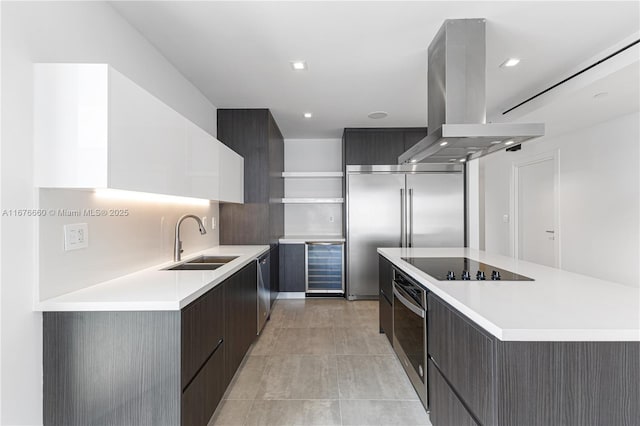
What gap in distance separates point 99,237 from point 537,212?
18.2ft

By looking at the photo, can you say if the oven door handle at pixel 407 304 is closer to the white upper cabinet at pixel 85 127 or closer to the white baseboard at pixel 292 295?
the white upper cabinet at pixel 85 127

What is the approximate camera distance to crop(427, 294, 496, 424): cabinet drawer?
3.82 feet

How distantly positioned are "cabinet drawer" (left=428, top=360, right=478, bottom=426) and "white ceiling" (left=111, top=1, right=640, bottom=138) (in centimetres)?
209

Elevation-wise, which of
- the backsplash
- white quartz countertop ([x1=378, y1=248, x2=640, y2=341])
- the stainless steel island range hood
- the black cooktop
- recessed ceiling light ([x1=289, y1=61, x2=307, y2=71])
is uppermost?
recessed ceiling light ([x1=289, y1=61, x2=307, y2=71])

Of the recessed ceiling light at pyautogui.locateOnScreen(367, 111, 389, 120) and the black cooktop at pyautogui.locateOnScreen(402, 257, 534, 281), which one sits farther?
the recessed ceiling light at pyautogui.locateOnScreen(367, 111, 389, 120)

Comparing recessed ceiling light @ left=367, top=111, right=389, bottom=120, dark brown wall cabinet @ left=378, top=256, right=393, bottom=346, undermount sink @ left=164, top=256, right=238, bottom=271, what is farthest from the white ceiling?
dark brown wall cabinet @ left=378, top=256, right=393, bottom=346

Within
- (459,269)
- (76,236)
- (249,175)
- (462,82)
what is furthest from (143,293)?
(249,175)

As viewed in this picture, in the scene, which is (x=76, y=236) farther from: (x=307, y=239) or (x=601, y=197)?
(x=601, y=197)

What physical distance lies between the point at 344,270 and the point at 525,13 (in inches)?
139

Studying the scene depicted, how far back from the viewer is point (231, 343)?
87.6 inches

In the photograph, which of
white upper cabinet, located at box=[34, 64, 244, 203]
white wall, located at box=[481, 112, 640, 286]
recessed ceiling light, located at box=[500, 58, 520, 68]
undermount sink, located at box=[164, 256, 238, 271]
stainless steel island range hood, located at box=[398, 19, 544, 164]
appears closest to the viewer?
white upper cabinet, located at box=[34, 64, 244, 203]

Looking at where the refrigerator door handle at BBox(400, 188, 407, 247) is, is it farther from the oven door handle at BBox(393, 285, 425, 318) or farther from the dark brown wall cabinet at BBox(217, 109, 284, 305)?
the oven door handle at BBox(393, 285, 425, 318)

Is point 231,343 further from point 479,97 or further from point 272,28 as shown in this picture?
point 479,97

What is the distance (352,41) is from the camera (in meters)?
2.31
